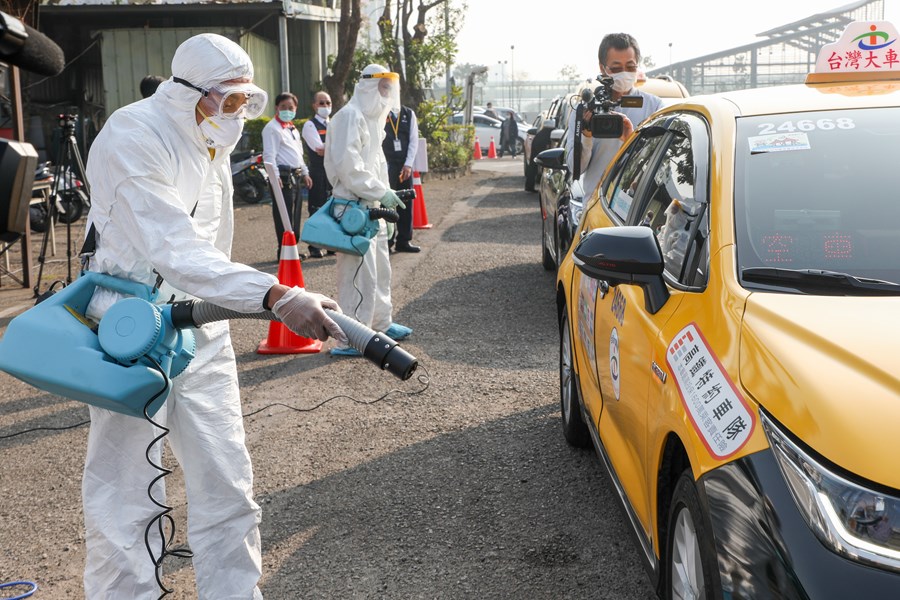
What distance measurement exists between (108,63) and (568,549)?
60.4ft

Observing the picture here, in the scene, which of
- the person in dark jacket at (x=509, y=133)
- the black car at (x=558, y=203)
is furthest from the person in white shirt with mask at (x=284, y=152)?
the person in dark jacket at (x=509, y=133)

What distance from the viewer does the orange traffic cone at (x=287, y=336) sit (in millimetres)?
7551

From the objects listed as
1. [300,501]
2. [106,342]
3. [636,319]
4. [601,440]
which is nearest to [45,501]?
[300,501]

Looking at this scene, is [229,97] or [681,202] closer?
[229,97]

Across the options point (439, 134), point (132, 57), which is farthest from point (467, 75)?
point (132, 57)

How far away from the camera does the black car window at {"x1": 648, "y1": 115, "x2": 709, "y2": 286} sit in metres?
3.11

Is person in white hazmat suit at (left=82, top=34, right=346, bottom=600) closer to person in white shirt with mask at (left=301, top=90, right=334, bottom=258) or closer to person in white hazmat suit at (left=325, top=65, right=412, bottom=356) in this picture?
person in white hazmat suit at (left=325, top=65, right=412, bottom=356)

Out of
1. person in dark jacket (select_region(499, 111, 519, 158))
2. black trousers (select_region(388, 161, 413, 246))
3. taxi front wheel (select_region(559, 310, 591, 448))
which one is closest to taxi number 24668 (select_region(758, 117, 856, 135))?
taxi front wheel (select_region(559, 310, 591, 448))

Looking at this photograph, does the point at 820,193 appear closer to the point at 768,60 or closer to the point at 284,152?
the point at 284,152

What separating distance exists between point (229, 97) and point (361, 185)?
13.3ft

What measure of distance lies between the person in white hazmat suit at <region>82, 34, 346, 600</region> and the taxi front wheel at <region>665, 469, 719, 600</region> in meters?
1.36

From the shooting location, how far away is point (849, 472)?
2.04 meters

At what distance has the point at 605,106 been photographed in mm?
6176

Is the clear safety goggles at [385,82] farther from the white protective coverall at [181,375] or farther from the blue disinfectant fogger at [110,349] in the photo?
the blue disinfectant fogger at [110,349]
